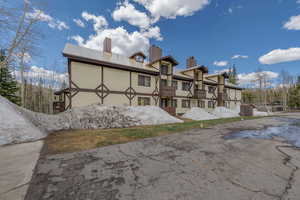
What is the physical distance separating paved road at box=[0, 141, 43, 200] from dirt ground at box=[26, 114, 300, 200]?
183 millimetres

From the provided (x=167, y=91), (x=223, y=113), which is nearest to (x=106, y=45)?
(x=167, y=91)

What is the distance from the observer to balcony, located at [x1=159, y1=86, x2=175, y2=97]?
56.0 feet

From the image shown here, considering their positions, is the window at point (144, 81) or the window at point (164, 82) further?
the window at point (164, 82)

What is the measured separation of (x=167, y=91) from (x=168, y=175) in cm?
1457

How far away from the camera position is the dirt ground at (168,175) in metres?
2.46

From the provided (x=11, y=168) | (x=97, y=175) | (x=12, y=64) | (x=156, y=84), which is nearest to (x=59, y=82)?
(x=12, y=64)

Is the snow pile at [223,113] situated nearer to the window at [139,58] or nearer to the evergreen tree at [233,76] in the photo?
the window at [139,58]

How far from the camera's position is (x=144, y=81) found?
644 inches

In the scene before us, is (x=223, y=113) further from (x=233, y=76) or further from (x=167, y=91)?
(x=233, y=76)

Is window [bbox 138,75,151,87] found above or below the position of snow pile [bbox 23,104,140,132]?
above

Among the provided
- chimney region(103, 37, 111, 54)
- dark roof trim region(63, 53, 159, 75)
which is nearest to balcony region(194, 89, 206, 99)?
dark roof trim region(63, 53, 159, 75)

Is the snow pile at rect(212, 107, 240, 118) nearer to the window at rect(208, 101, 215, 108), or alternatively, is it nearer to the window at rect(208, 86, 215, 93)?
the window at rect(208, 101, 215, 108)

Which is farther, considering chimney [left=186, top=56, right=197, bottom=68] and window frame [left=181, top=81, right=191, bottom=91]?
chimney [left=186, top=56, right=197, bottom=68]

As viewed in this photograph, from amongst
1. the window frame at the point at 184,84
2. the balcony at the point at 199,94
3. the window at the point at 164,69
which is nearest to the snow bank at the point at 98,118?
the window at the point at 164,69
